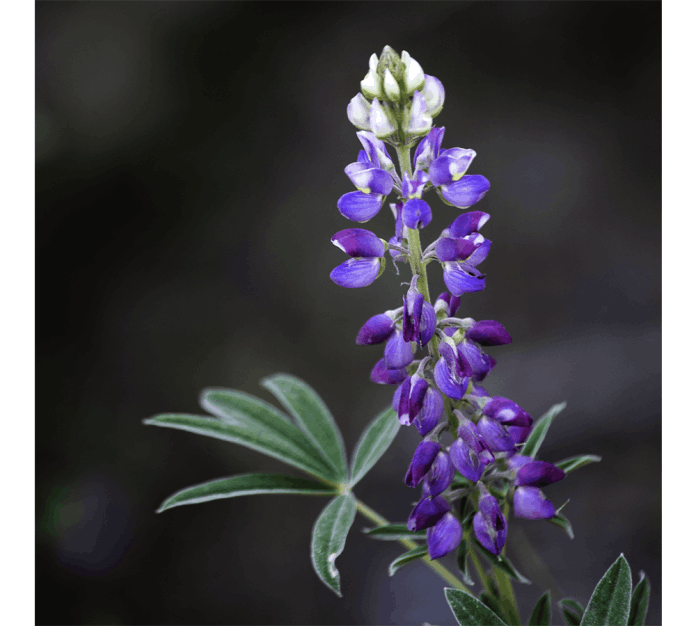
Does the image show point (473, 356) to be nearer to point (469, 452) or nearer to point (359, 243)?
point (469, 452)

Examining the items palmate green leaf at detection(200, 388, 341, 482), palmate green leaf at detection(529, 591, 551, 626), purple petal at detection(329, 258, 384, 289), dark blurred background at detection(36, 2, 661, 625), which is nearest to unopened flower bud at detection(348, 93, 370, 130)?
purple petal at detection(329, 258, 384, 289)

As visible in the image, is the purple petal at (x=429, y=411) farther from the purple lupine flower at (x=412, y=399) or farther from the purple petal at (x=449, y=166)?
the purple petal at (x=449, y=166)

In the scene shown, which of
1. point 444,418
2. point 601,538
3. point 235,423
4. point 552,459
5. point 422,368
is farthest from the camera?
point 552,459

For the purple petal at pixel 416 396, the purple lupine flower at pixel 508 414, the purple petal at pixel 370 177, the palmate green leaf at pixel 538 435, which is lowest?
the palmate green leaf at pixel 538 435

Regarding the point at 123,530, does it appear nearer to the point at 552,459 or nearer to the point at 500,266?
the point at 552,459

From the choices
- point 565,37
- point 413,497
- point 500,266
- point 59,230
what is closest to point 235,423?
point 413,497

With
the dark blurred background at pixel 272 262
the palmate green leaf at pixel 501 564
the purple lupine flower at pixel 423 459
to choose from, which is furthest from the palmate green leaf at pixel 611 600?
the dark blurred background at pixel 272 262

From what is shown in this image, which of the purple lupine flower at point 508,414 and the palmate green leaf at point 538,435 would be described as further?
the palmate green leaf at point 538,435
